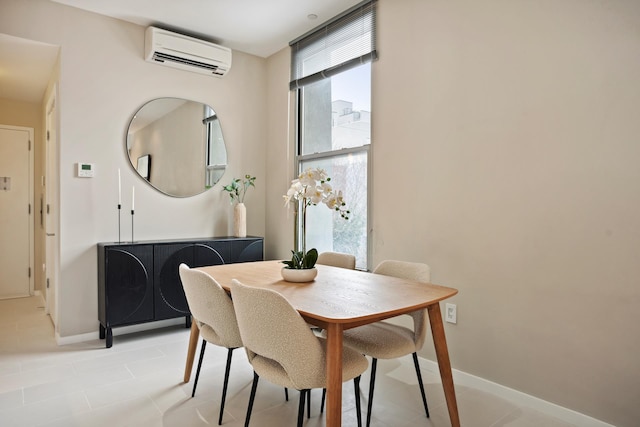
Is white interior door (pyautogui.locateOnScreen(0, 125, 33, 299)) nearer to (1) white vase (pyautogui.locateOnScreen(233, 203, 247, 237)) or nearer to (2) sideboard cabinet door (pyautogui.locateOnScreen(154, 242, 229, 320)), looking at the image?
(2) sideboard cabinet door (pyautogui.locateOnScreen(154, 242, 229, 320))

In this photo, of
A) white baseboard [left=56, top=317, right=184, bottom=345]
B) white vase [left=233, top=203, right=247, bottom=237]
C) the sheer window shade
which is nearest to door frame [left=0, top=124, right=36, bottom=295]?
white baseboard [left=56, top=317, right=184, bottom=345]

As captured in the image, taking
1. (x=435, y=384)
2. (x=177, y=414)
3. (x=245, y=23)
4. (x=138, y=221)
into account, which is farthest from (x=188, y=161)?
(x=435, y=384)

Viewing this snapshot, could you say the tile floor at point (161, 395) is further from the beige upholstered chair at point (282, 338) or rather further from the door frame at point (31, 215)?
the door frame at point (31, 215)

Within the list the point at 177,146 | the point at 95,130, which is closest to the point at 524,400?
the point at 177,146

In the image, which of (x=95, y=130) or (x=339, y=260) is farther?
(x=95, y=130)

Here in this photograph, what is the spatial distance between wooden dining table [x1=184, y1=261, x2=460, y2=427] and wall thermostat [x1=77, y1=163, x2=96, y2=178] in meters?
1.61

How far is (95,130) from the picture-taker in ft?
10.9

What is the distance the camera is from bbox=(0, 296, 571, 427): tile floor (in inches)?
79.8

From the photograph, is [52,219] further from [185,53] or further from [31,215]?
[185,53]

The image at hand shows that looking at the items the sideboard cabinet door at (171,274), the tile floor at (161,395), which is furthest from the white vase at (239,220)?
the tile floor at (161,395)

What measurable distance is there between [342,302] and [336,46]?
2569mm

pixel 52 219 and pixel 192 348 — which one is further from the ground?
pixel 52 219

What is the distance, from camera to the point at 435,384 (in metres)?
2.46

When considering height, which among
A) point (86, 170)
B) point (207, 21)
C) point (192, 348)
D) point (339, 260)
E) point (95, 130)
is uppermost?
point (207, 21)
